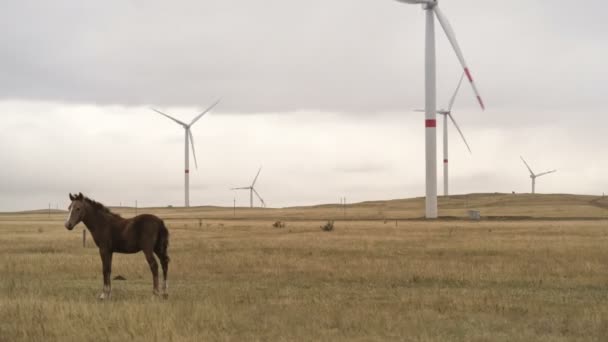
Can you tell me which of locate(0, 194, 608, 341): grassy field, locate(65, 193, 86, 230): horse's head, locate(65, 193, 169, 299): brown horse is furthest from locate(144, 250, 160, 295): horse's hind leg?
locate(65, 193, 86, 230): horse's head

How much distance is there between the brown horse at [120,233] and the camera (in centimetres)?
1853

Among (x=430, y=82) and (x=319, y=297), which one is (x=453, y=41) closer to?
(x=430, y=82)

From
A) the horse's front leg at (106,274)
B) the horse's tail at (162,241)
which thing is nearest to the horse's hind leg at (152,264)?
the horse's tail at (162,241)

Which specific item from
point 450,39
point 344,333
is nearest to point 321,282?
point 344,333

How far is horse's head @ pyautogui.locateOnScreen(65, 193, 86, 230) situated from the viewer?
1842 centimetres

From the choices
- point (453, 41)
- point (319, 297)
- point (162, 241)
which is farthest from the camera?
point (453, 41)

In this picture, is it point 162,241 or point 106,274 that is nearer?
point 106,274

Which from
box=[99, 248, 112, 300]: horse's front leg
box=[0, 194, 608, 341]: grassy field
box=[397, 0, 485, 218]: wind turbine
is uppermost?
box=[397, 0, 485, 218]: wind turbine

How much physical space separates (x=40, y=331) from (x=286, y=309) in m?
5.19

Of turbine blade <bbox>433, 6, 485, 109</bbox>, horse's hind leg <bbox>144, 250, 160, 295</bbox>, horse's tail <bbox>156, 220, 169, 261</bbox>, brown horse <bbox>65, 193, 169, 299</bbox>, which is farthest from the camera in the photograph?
turbine blade <bbox>433, 6, 485, 109</bbox>

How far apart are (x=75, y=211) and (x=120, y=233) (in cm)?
123

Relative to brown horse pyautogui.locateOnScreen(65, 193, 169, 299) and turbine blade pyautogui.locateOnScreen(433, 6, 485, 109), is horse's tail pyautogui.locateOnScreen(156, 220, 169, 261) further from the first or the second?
turbine blade pyautogui.locateOnScreen(433, 6, 485, 109)

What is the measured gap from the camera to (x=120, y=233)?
18938 millimetres

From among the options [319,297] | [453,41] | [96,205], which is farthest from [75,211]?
[453,41]
